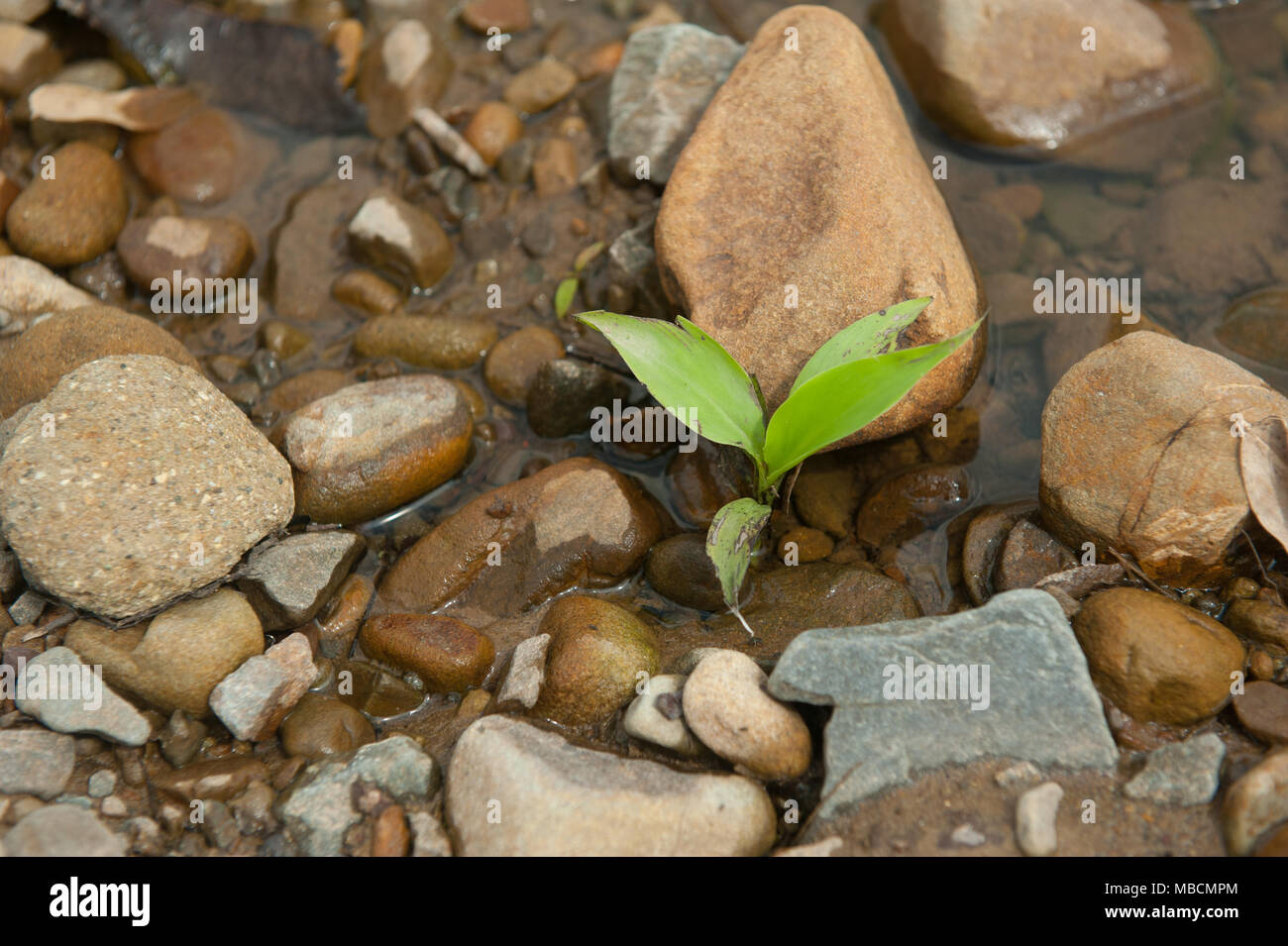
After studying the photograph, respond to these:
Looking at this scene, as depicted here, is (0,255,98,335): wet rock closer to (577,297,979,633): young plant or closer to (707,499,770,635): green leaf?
(577,297,979,633): young plant

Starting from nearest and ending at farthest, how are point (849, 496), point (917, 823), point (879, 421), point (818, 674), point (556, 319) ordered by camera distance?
point (917, 823)
point (818, 674)
point (879, 421)
point (849, 496)
point (556, 319)

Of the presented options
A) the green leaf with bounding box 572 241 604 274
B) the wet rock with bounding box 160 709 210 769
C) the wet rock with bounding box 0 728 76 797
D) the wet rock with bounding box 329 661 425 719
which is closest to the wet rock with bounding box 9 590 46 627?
the wet rock with bounding box 0 728 76 797

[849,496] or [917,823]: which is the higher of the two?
[849,496]

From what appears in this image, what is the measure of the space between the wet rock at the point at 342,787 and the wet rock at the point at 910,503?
1633mm

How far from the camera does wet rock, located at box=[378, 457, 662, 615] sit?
287 cm

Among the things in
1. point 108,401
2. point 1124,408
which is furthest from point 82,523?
point 1124,408

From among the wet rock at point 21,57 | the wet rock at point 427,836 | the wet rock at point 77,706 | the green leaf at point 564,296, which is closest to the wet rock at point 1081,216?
the green leaf at point 564,296

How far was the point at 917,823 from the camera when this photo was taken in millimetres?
2176

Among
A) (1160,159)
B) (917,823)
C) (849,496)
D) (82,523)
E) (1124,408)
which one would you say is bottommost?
(917,823)

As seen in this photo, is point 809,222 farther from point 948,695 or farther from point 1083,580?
point 948,695

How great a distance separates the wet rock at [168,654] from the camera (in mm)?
2508

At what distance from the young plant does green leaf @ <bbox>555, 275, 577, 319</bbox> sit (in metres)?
0.87

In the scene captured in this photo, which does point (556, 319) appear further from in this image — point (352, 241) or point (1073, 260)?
point (1073, 260)

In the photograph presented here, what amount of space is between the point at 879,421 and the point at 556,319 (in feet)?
4.47
